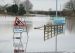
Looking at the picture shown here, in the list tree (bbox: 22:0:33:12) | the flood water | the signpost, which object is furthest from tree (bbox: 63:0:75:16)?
the signpost

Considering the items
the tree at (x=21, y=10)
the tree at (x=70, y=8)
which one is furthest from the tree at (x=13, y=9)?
the tree at (x=70, y=8)

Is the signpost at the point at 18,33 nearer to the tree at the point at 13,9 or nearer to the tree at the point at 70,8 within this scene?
the tree at the point at 13,9

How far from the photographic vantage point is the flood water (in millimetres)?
4375

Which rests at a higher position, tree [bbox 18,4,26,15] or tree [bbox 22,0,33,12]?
tree [bbox 22,0,33,12]

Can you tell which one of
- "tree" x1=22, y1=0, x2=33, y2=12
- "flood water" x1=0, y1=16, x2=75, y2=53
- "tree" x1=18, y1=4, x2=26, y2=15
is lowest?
"flood water" x1=0, y1=16, x2=75, y2=53

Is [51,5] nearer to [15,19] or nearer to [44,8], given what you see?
[44,8]

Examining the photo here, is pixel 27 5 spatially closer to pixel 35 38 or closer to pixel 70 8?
pixel 35 38

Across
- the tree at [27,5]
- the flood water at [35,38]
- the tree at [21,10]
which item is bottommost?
the flood water at [35,38]

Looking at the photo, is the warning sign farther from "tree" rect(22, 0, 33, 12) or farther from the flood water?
"tree" rect(22, 0, 33, 12)

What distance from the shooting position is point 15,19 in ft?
14.4

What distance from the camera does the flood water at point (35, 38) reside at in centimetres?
438

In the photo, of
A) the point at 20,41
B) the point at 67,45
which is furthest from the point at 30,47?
the point at 67,45

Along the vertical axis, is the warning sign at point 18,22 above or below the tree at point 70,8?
below

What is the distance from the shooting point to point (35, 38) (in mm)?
4422
